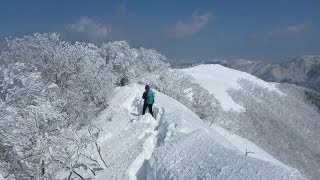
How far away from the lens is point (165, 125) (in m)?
24.4

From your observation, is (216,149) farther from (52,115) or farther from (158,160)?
(52,115)

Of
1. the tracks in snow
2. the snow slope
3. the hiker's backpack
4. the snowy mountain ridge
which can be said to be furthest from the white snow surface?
the tracks in snow

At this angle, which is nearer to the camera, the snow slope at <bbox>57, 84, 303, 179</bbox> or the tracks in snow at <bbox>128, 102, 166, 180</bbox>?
the snow slope at <bbox>57, 84, 303, 179</bbox>

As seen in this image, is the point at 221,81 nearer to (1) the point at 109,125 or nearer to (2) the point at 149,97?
(2) the point at 149,97

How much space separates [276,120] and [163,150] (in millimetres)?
46156

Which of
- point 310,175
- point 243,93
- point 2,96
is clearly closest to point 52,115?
point 2,96

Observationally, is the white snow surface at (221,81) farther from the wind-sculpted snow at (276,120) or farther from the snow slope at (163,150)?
the snow slope at (163,150)

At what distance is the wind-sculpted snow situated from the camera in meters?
50.8

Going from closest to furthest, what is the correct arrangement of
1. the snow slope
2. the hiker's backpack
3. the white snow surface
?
the snow slope → the hiker's backpack → the white snow surface

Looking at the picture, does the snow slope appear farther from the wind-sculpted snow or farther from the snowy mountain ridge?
the wind-sculpted snow

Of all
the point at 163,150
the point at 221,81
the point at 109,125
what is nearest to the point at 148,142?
the point at 163,150

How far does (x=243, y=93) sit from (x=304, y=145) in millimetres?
13075

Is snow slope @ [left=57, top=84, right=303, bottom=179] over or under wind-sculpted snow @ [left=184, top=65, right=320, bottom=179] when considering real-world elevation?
over

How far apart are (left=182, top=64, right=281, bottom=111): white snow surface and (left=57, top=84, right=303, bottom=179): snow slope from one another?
31455 millimetres
